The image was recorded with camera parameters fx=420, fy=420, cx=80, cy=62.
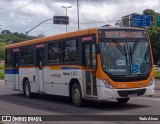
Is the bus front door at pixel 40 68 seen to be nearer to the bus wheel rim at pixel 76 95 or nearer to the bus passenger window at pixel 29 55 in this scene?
the bus passenger window at pixel 29 55

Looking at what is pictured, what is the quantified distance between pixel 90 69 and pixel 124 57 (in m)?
1.29

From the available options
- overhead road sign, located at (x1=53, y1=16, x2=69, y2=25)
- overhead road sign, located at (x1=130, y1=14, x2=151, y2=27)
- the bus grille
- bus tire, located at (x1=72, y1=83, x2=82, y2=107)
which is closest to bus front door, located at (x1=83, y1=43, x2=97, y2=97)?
bus tire, located at (x1=72, y1=83, x2=82, y2=107)

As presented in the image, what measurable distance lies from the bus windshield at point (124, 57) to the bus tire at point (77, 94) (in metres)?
1.76

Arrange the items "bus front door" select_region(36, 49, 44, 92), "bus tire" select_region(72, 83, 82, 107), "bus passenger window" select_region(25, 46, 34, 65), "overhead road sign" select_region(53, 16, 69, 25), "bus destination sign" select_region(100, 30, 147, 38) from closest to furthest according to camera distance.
A: "bus destination sign" select_region(100, 30, 147, 38)
"bus tire" select_region(72, 83, 82, 107)
"bus front door" select_region(36, 49, 44, 92)
"bus passenger window" select_region(25, 46, 34, 65)
"overhead road sign" select_region(53, 16, 69, 25)

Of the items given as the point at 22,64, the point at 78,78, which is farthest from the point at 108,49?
the point at 22,64

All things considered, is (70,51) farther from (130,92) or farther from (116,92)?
(130,92)

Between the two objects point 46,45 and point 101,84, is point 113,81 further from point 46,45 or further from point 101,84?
point 46,45

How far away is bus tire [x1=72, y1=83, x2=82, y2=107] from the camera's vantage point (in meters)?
15.8

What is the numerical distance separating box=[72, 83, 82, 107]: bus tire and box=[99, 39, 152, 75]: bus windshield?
1.76 m

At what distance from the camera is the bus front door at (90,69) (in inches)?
585

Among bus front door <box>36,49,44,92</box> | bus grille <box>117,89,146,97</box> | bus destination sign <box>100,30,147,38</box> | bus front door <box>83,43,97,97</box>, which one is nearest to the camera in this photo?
bus grille <box>117,89,146,97</box>

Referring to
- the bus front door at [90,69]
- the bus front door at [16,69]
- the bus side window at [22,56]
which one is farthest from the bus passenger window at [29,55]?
the bus front door at [90,69]

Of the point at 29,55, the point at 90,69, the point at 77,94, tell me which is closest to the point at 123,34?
the point at 90,69

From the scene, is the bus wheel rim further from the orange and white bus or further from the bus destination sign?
the bus destination sign
